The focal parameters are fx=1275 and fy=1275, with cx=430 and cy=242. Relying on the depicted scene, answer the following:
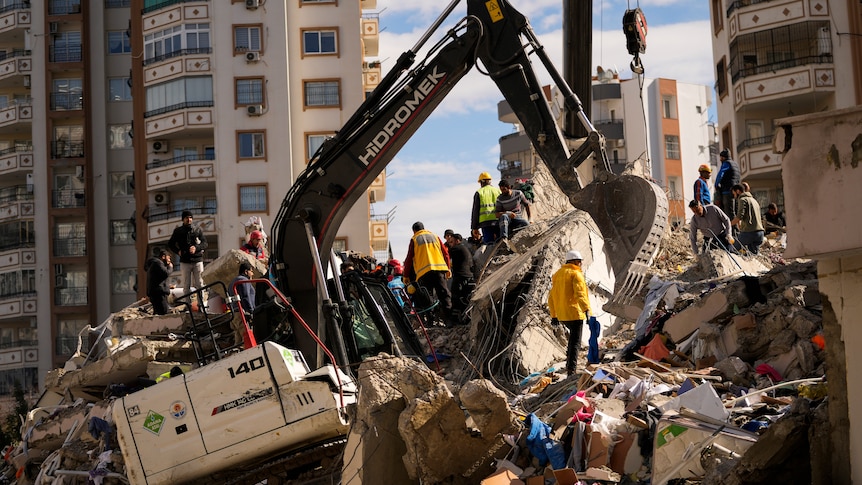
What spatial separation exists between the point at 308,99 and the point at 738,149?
15.0 meters

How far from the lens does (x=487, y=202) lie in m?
19.2

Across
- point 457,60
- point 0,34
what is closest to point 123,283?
point 0,34

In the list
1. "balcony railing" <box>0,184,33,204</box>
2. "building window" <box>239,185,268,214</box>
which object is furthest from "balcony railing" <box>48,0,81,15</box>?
"building window" <box>239,185,268,214</box>

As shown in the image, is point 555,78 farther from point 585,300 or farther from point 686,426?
point 686,426

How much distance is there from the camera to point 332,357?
39.3 feet

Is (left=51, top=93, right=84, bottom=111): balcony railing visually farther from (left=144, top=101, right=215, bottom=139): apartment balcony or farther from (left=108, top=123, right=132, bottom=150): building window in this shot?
(left=144, top=101, right=215, bottom=139): apartment balcony

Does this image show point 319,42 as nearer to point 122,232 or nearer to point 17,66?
point 122,232

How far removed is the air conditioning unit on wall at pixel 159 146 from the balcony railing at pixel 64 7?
8523 millimetres

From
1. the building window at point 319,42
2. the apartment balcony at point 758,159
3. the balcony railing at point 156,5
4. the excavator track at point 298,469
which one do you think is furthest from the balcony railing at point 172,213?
the excavator track at point 298,469

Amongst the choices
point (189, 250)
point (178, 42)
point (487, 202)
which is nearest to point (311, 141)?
point (178, 42)

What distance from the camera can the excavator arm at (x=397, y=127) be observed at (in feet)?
44.7

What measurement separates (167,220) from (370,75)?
9.09 metres

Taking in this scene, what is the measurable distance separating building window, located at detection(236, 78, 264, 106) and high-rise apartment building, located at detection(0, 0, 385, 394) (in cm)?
5

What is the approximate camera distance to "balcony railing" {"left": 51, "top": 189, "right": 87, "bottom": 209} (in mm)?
51844
